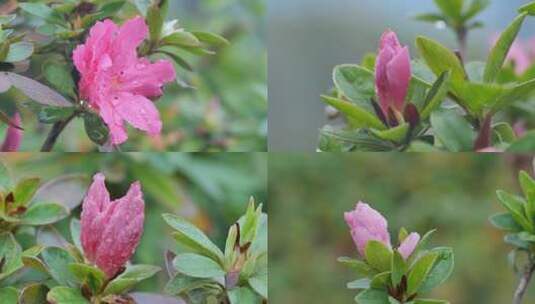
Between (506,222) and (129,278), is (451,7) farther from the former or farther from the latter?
(129,278)

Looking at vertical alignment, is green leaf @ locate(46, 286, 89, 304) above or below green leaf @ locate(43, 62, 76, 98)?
below

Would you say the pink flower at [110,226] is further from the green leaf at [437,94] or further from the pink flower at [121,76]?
the green leaf at [437,94]

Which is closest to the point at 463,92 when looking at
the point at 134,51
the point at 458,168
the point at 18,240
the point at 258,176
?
the point at 134,51

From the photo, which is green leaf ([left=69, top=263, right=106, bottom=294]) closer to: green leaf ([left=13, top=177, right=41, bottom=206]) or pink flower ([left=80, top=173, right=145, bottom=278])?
pink flower ([left=80, top=173, right=145, bottom=278])

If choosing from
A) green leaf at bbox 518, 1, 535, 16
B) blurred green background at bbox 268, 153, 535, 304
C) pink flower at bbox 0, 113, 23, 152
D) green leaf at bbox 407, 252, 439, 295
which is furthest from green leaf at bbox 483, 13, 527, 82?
blurred green background at bbox 268, 153, 535, 304

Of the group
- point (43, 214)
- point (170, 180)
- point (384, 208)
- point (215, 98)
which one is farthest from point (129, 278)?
point (384, 208)

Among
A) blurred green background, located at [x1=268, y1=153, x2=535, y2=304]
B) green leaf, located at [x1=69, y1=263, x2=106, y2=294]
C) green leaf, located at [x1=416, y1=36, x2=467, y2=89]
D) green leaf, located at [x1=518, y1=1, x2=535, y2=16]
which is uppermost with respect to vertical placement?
green leaf, located at [x1=518, y1=1, x2=535, y2=16]

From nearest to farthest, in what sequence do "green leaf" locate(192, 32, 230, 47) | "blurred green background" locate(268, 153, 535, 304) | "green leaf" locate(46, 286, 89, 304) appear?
"green leaf" locate(46, 286, 89, 304) → "green leaf" locate(192, 32, 230, 47) → "blurred green background" locate(268, 153, 535, 304)
